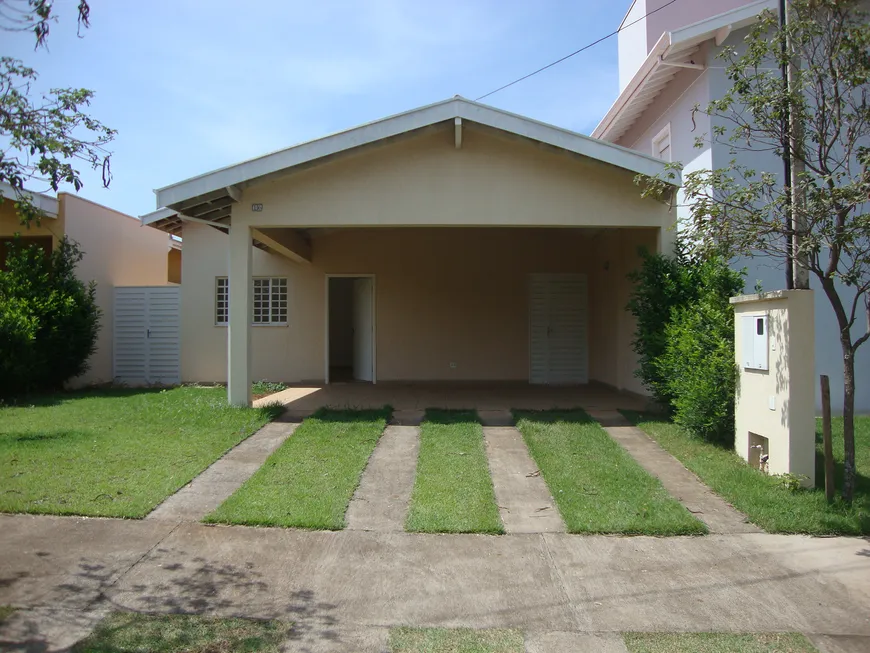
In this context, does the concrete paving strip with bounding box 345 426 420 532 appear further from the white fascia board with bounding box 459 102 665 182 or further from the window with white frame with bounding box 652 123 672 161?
the window with white frame with bounding box 652 123 672 161

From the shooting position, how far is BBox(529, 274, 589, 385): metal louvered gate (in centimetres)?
1327

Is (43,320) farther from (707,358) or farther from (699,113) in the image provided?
(699,113)

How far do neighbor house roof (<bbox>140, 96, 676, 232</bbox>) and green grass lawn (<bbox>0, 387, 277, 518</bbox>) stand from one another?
3.14 m

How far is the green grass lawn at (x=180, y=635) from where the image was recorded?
358cm

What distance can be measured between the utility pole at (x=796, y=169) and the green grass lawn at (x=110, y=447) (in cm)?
621

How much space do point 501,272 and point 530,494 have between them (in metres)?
7.56

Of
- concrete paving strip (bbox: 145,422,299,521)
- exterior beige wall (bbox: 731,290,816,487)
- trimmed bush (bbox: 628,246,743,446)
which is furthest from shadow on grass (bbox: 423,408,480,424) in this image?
exterior beige wall (bbox: 731,290,816,487)

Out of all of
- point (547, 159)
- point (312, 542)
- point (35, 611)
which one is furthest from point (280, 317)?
point (35, 611)

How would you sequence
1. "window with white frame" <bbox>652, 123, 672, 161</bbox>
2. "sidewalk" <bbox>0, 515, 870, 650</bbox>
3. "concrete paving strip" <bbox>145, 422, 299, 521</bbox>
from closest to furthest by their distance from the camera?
"sidewalk" <bbox>0, 515, 870, 650</bbox> < "concrete paving strip" <bbox>145, 422, 299, 521</bbox> < "window with white frame" <bbox>652, 123, 672, 161</bbox>

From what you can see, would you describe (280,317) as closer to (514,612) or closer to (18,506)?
(18,506)

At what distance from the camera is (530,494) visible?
6.24 m

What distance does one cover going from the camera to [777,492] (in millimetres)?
5809

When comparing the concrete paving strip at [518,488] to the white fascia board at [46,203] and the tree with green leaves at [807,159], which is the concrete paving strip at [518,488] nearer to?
the tree with green leaves at [807,159]

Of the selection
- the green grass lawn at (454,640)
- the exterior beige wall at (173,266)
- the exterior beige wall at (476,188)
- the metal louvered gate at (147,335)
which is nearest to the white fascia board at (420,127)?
the exterior beige wall at (476,188)
